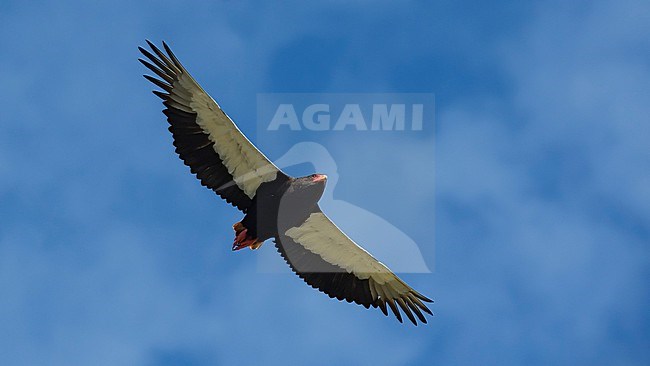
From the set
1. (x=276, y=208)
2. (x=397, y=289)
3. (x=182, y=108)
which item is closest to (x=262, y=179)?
(x=276, y=208)

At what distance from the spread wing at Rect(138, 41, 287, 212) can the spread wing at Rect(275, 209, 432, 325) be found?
5.27 ft

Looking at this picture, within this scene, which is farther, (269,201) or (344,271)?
(344,271)

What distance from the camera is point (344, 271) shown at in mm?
28641

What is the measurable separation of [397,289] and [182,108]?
6.47 m

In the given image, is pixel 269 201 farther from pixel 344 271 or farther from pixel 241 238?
pixel 344 271

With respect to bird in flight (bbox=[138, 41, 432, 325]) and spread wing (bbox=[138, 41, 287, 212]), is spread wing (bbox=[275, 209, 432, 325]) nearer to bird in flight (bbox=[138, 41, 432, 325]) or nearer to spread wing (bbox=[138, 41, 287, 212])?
bird in flight (bbox=[138, 41, 432, 325])

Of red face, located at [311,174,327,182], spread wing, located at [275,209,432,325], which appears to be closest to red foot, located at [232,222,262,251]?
spread wing, located at [275,209,432,325]

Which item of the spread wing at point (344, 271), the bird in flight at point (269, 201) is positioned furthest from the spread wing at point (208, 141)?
the spread wing at point (344, 271)

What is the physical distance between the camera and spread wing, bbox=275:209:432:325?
28328 mm

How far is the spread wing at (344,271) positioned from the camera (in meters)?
28.3

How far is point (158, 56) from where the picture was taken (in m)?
26.6

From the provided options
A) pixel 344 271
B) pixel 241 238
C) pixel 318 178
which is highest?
pixel 318 178

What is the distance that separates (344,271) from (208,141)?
14.6 ft

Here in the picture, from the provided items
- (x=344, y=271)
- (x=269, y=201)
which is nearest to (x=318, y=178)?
(x=269, y=201)
